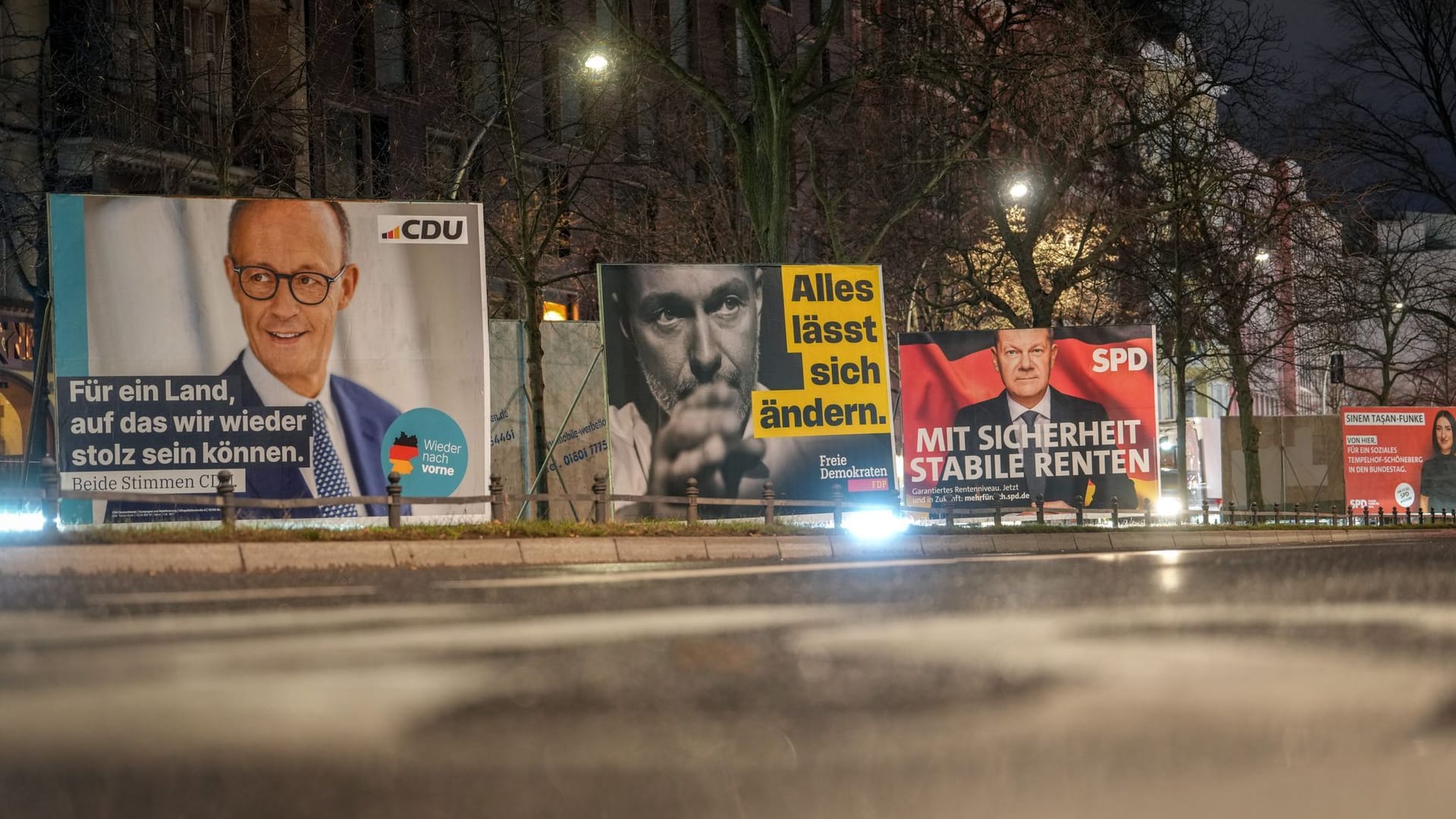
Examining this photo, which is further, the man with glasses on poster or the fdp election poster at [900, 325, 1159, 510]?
the fdp election poster at [900, 325, 1159, 510]

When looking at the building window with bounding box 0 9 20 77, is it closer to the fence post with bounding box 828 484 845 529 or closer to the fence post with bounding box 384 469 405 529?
the fence post with bounding box 384 469 405 529

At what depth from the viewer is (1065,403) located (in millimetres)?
25891

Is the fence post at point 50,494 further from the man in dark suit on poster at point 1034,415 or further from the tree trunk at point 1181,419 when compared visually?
the tree trunk at point 1181,419

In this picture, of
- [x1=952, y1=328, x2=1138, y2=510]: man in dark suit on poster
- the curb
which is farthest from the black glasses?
[x1=952, y1=328, x2=1138, y2=510]: man in dark suit on poster

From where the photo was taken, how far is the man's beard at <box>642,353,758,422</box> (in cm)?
2052

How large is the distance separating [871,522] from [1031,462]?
511 cm

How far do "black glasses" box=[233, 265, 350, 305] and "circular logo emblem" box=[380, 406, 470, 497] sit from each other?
1701mm

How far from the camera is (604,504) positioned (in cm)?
2006

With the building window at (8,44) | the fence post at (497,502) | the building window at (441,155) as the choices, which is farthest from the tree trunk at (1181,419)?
the building window at (8,44)

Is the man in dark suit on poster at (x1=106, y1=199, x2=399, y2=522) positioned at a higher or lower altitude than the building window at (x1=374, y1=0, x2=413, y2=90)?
lower

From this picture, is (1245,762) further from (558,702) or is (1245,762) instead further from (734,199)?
(734,199)

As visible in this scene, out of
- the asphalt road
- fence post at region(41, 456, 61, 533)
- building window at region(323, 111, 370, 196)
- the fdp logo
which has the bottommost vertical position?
the asphalt road

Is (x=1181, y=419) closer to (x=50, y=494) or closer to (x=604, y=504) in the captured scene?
(x=604, y=504)

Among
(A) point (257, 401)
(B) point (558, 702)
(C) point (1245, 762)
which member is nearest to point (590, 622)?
(B) point (558, 702)
